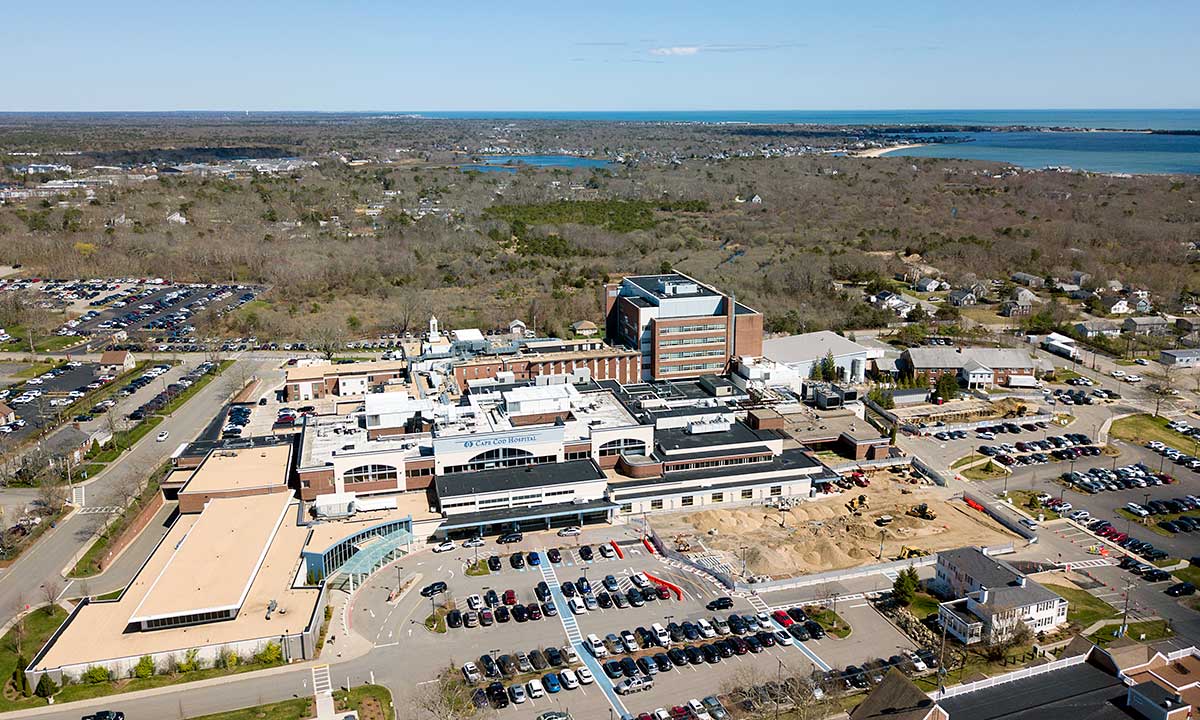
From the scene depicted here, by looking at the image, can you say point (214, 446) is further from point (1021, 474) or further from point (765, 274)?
point (765, 274)

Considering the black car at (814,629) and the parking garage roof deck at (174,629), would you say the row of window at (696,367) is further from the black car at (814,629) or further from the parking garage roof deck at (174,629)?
the parking garage roof deck at (174,629)

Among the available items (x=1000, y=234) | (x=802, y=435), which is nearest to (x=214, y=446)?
(x=802, y=435)

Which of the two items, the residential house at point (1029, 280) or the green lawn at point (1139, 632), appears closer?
the green lawn at point (1139, 632)

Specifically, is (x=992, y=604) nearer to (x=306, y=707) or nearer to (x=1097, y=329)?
(x=306, y=707)

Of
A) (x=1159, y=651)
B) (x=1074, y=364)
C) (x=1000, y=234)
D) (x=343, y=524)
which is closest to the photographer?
(x=1159, y=651)

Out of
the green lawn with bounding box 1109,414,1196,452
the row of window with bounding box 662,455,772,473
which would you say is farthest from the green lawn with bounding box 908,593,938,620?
the green lawn with bounding box 1109,414,1196,452

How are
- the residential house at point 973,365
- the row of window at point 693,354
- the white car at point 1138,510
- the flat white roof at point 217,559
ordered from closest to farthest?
the flat white roof at point 217,559, the white car at point 1138,510, the row of window at point 693,354, the residential house at point 973,365

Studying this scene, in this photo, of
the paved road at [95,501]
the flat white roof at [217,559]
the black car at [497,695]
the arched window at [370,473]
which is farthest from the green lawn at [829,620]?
the paved road at [95,501]
